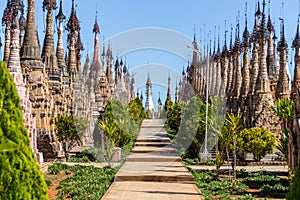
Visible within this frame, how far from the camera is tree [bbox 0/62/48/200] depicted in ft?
15.7

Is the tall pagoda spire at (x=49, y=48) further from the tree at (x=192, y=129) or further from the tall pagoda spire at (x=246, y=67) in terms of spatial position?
the tall pagoda spire at (x=246, y=67)

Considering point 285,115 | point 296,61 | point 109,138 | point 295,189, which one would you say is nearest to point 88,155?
point 109,138

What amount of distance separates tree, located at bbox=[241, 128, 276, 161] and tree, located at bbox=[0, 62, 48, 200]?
13578 millimetres

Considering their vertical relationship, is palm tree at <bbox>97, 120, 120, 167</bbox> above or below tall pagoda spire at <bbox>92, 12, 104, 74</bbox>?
below

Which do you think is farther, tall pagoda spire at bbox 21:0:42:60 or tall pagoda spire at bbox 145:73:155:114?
tall pagoda spire at bbox 145:73:155:114

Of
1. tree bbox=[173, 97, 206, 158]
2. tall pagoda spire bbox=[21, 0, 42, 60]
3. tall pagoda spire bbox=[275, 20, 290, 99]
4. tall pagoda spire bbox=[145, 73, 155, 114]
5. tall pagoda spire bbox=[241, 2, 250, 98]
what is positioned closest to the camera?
tall pagoda spire bbox=[21, 0, 42, 60]

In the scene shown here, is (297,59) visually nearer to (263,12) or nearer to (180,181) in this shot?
(263,12)

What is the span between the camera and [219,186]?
40.5ft

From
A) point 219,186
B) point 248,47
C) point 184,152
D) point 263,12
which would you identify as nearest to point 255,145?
point 184,152

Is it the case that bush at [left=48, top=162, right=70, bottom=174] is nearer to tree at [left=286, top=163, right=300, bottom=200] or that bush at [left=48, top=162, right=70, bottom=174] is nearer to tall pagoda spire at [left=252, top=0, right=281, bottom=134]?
tree at [left=286, top=163, right=300, bottom=200]

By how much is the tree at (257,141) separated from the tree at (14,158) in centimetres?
1358

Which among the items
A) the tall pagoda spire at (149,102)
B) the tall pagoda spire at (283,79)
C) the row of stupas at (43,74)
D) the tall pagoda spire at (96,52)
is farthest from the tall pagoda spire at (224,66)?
the tall pagoda spire at (149,102)

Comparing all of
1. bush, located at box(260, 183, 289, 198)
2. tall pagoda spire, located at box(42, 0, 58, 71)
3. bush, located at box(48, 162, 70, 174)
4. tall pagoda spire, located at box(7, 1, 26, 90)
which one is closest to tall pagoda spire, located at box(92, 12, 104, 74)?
tall pagoda spire, located at box(42, 0, 58, 71)

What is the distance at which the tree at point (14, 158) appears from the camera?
4.79 metres
